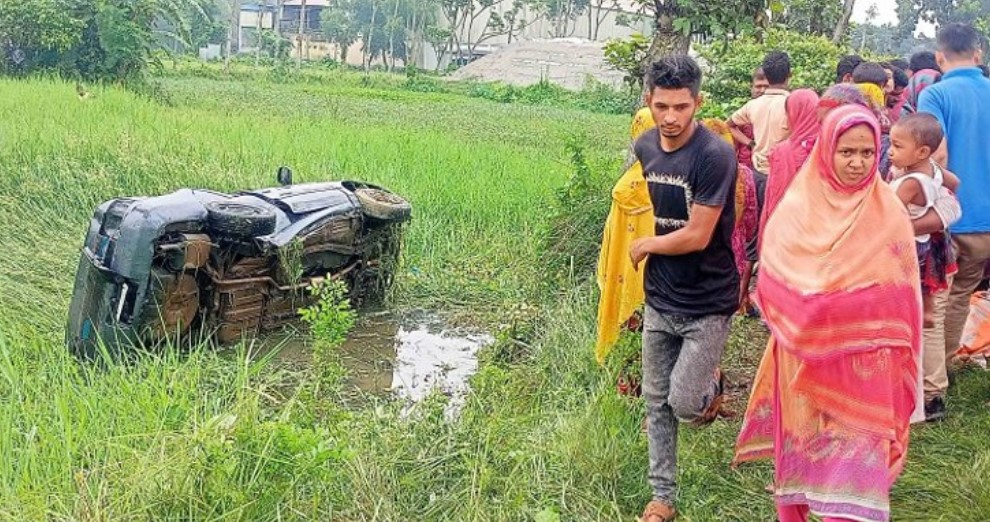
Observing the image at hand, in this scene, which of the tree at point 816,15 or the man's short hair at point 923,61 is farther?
the tree at point 816,15

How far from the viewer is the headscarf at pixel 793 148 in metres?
3.91

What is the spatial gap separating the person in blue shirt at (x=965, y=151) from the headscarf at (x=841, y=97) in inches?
22.8

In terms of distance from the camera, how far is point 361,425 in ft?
11.5

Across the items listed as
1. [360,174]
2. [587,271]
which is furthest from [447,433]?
[360,174]

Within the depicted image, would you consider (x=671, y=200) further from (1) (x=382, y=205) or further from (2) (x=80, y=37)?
(2) (x=80, y=37)

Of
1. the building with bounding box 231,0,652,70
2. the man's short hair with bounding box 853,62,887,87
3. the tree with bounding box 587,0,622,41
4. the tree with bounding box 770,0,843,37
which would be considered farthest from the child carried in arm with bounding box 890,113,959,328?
the building with bounding box 231,0,652,70

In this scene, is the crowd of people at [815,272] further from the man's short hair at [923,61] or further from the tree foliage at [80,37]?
the tree foliage at [80,37]

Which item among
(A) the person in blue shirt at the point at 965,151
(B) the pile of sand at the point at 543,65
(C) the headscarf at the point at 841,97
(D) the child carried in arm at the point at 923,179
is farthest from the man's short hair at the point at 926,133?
(B) the pile of sand at the point at 543,65

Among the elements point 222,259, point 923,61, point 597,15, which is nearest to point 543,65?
point 597,15

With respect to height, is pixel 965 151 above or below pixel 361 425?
above

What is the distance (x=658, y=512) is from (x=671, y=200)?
1024 mm

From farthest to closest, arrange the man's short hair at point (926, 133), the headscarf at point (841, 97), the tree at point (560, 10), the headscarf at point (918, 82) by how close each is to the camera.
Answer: the tree at point (560, 10) < the headscarf at point (918, 82) < the headscarf at point (841, 97) < the man's short hair at point (926, 133)

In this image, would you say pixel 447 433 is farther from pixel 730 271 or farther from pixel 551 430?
pixel 730 271

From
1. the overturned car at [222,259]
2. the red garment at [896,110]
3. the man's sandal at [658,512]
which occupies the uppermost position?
the red garment at [896,110]
